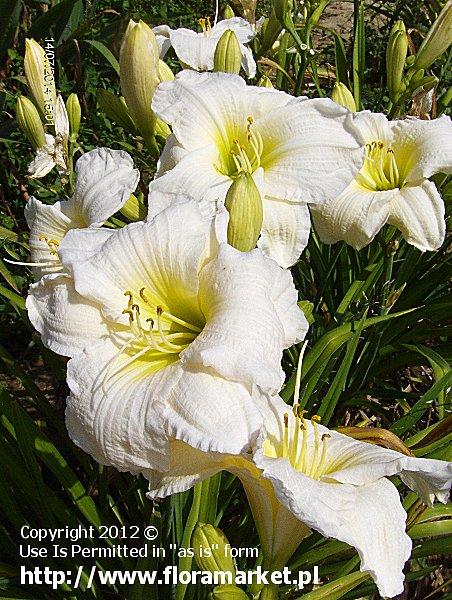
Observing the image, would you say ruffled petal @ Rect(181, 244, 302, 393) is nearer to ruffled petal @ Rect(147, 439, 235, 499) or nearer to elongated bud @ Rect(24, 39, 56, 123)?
ruffled petal @ Rect(147, 439, 235, 499)

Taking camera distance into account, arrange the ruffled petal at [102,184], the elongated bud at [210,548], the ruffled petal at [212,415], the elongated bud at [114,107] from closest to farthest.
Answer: the ruffled petal at [212,415] → the elongated bud at [210,548] → the ruffled petal at [102,184] → the elongated bud at [114,107]

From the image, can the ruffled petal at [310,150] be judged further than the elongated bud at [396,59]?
No

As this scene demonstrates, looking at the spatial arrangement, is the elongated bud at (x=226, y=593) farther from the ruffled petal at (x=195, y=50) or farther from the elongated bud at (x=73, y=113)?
the ruffled petal at (x=195, y=50)

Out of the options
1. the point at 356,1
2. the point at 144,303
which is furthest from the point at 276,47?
the point at 144,303

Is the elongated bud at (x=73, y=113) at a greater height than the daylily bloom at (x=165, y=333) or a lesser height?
greater

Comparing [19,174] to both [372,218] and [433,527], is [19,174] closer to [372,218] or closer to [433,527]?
[372,218]

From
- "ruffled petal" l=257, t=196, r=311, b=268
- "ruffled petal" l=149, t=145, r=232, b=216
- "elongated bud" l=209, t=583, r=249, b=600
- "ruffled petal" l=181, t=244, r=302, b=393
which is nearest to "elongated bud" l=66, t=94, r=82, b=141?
"ruffled petal" l=149, t=145, r=232, b=216

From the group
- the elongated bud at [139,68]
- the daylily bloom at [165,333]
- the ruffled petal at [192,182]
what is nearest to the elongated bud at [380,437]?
the daylily bloom at [165,333]

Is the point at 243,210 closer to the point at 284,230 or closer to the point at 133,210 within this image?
the point at 284,230
